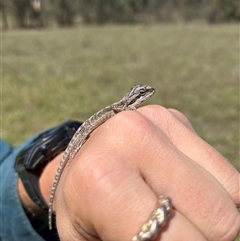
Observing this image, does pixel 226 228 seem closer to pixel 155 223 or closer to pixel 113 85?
pixel 155 223

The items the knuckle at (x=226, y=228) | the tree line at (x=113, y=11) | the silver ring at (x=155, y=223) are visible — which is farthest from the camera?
the tree line at (x=113, y=11)

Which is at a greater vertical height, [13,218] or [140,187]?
[140,187]

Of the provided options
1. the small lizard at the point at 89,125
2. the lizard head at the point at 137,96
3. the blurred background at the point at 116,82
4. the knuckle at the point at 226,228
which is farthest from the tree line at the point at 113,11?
the knuckle at the point at 226,228

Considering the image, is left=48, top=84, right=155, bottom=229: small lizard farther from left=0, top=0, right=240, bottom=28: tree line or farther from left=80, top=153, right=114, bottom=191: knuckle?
left=0, top=0, right=240, bottom=28: tree line

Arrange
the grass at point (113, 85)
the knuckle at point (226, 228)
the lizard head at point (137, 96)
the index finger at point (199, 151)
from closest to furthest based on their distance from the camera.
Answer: the knuckle at point (226, 228) < the index finger at point (199, 151) < the lizard head at point (137, 96) < the grass at point (113, 85)

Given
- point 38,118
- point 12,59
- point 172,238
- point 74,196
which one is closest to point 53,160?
point 74,196

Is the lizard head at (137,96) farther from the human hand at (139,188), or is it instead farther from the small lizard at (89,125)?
the human hand at (139,188)

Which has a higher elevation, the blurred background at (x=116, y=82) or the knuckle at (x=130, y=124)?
the knuckle at (x=130, y=124)

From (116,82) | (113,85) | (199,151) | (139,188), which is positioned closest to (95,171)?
(139,188)
